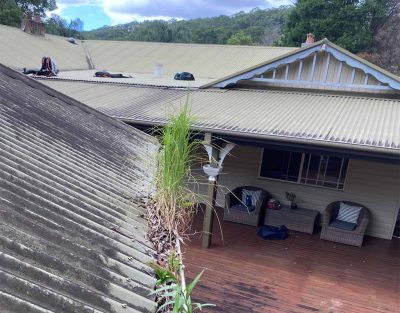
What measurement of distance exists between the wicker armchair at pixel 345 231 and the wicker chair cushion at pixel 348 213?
15cm

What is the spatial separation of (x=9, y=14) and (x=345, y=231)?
28350 mm

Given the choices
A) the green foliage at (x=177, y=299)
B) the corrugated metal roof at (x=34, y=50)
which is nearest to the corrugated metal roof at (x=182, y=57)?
the corrugated metal roof at (x=34, y=50)

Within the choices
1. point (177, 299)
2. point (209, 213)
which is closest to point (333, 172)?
point (209, 213)

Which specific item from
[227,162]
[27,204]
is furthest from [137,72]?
[27,204]

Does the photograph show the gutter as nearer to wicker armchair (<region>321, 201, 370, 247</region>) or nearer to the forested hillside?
wicker armchair (<region>321, 201, 370, 247</region>)

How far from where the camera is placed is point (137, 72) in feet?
50.8

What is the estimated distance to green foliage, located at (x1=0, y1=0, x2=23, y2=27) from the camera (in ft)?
87.7

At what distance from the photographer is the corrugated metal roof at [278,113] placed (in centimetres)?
595

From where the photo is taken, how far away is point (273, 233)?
26.3 feet

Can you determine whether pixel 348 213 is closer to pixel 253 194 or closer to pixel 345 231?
pixel 345 231

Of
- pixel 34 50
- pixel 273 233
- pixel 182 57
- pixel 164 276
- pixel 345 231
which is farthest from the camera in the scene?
pixel 182 57

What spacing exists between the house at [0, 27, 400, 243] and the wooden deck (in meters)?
1.31

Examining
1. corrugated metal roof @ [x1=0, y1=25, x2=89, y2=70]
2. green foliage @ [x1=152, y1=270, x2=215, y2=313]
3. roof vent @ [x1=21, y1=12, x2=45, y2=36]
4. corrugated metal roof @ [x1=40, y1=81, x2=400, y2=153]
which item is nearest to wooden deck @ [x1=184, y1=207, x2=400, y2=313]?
corrugated metal roof @ [x1=40, y1=81, x2=400, y2=153]

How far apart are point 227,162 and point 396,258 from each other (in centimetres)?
435
